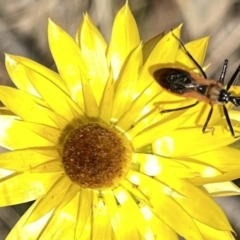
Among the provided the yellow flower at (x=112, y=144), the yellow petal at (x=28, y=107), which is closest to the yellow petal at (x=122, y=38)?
the yellow flower at (x=112, y=144)

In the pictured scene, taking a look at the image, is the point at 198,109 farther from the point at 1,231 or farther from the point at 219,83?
the point at 1,231

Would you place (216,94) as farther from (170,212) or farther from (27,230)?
(27,230)

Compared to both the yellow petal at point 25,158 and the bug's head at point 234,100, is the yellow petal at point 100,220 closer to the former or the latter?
the yellow petal at point 25,158

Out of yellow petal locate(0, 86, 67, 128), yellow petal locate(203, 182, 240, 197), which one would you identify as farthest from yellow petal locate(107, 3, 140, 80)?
yellow petal locate(203, 182, 240, 197)

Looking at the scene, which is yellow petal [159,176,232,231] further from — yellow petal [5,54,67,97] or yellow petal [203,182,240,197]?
yellow petal [5,54,67,97]

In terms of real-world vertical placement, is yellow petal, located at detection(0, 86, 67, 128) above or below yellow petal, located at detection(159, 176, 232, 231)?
above

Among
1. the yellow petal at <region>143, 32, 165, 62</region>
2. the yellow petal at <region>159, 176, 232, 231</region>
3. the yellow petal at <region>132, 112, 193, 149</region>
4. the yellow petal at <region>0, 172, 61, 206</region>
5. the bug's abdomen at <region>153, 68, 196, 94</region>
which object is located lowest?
the yellow petal at <region>159, 176, 232, 231</region>

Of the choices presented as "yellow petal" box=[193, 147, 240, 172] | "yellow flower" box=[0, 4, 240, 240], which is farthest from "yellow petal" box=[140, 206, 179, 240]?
"yellow petal" box=[193, 147, 240, 172]

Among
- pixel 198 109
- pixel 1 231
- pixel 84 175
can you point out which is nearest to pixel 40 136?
pixel 84 175
